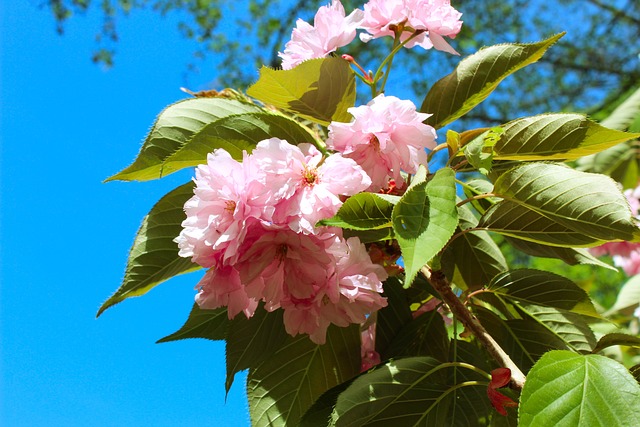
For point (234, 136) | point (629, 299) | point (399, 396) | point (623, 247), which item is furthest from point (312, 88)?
point (623, 247)

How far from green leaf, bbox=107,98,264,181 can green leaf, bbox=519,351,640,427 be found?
399mm

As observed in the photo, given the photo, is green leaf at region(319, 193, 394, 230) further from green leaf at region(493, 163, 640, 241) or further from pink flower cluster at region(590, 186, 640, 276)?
pink flower cluster at region(590, 186, 640, 276)

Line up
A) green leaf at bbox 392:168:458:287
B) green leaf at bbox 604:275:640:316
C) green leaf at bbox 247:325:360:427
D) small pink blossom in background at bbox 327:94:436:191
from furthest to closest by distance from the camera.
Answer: green leaf at bbox 604:275:640:316, green leaf at bbox 247:325:360:427, small pink blossom in background at bbox 327:94:436:191, green leaf at bbox 392:168:458:287

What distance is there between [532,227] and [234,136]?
1.06 ft

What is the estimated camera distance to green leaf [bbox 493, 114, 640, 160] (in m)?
0.65

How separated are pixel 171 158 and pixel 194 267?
0.44 feet

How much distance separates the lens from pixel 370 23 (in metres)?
0.78

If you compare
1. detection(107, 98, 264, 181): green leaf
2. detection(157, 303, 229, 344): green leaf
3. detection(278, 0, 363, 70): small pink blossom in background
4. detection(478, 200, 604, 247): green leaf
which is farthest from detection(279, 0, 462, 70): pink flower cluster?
detection(157, 303, 229, 344): green leaf

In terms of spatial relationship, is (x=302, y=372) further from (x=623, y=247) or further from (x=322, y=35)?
(x=623, y=247)

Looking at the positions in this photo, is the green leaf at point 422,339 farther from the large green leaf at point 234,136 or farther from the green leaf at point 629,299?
the green leaf at point 629,299

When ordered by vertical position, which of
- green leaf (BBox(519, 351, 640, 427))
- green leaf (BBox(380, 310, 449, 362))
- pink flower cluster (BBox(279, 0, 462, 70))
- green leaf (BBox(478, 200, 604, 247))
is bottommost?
green leaf (BBox(519, 351, 640, 427))

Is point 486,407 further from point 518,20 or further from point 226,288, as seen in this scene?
point 518,20

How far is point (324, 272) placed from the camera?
598mm

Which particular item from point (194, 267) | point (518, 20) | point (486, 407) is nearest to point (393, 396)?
point (486, 407)
